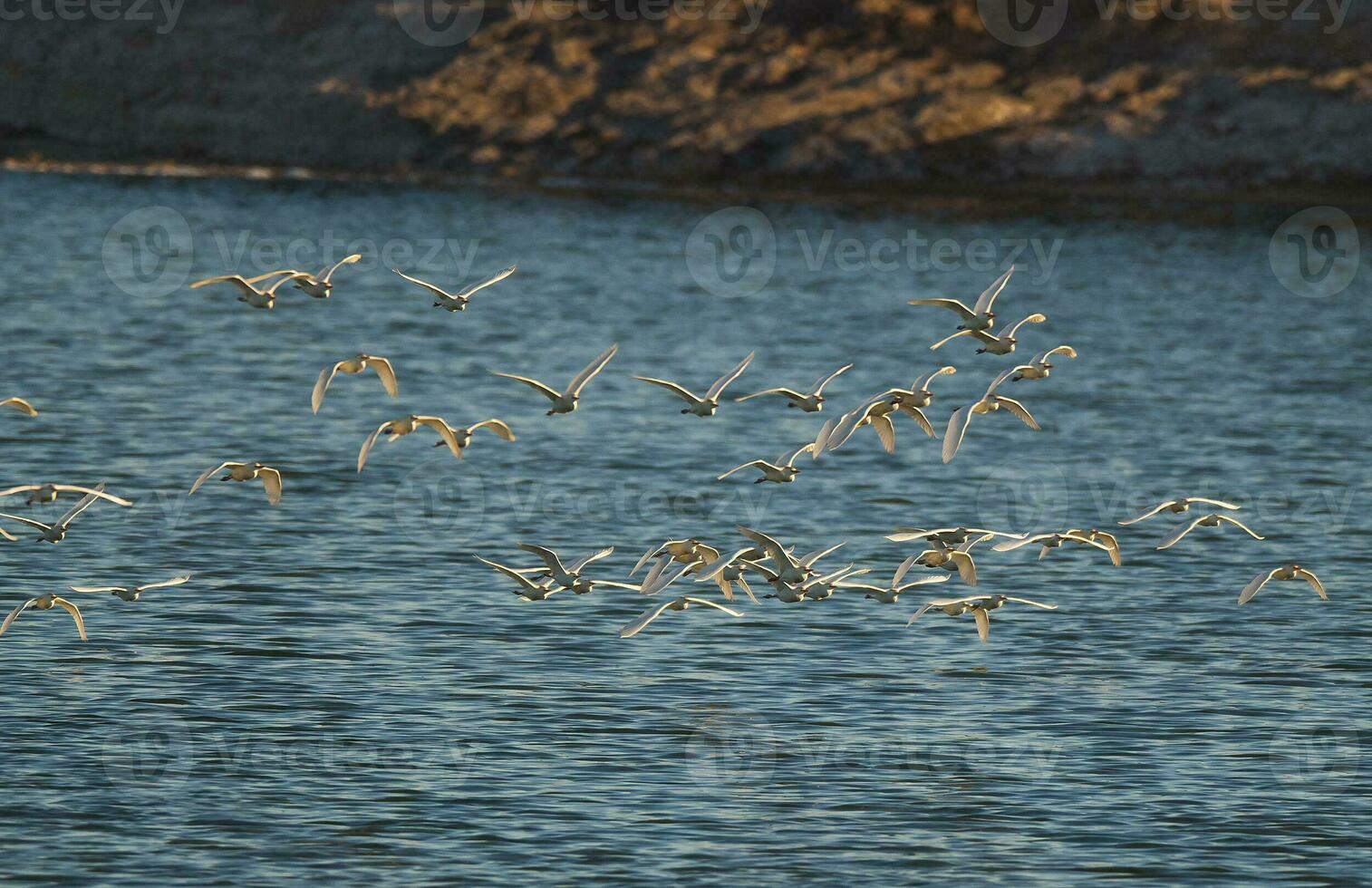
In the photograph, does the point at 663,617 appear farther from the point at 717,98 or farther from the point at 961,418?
the point at 717,98

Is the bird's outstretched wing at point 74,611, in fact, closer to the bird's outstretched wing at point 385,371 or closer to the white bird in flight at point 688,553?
Result: the bird's outstretched wing at point 385,371

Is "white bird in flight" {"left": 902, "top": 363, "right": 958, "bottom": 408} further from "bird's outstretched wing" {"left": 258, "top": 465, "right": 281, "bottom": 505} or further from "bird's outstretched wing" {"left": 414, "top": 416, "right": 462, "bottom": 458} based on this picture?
"bird's outstretched wing" {"left": 258, "top": 465, "right": 281, "bottom": 505}

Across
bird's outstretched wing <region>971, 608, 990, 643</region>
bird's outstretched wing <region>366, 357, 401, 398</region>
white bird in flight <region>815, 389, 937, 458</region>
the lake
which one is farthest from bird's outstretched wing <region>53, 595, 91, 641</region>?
bird's outstretched wing <region>971, 608, 990, 643</region>

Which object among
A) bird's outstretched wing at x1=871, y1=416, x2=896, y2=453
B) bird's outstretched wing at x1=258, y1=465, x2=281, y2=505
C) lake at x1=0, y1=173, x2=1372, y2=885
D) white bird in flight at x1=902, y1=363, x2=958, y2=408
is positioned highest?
white bird in flight at x1=902, y1=363, x2=958, y2=408

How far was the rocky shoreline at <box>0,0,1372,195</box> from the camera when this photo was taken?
256 ft

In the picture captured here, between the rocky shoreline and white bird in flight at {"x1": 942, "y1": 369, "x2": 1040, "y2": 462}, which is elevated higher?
the rocky shoreline

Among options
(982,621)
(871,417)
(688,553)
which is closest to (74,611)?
(688,553)

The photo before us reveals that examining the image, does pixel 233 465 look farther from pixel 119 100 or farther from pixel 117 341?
pixel 119 100

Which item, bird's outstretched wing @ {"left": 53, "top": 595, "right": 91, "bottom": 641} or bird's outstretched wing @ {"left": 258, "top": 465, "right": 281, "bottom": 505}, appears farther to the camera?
bird's outstretched wing @ {"left": 53, "top": 595, "right": 91, "bottom": 641}

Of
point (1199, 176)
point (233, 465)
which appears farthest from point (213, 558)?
point (1199, 176)

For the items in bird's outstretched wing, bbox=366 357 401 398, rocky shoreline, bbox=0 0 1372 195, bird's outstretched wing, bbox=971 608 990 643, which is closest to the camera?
bird's outstretched wing, bbox=366 357 401 398

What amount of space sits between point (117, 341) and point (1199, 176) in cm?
3673

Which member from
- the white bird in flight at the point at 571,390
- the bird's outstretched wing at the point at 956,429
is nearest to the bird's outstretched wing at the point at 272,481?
the white bird in flight at the point at 571,390

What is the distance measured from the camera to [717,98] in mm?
81312
